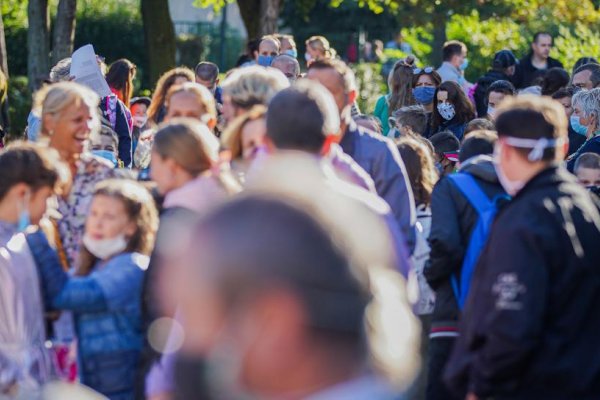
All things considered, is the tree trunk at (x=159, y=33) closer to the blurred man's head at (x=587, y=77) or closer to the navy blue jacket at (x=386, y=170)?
the blurred man's head at (x=587, y=77)

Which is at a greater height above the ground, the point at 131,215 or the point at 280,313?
the point at 280,313

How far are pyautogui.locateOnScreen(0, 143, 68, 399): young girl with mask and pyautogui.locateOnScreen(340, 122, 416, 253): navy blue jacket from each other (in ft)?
5.46

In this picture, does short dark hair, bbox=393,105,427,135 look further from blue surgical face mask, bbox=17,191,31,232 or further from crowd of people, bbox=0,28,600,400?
blue surgical face mask, bbox=17,191,31,232

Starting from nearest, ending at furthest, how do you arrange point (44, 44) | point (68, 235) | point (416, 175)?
point (68, 235) < point (416, 175) < point (44, 44)

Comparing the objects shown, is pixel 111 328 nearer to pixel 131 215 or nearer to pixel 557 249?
pixel 131 215

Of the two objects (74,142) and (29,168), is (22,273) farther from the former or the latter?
(74,142)

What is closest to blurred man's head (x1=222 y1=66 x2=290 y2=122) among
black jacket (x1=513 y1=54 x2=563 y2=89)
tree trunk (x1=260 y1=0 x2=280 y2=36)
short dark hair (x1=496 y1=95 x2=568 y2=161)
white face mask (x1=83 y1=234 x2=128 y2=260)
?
white face mask (x1=83 y1=234 x2=128 y2=260)

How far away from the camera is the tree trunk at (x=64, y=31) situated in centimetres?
1947

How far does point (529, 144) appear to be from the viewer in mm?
4785

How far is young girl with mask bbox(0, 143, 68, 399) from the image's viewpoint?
485 cm

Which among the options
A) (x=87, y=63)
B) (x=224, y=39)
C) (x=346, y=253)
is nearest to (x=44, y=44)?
(x=87, y=63)

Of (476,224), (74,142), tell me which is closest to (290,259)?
(476,224)

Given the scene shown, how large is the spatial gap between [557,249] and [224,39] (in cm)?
3093

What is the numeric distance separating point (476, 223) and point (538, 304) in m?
1.29
